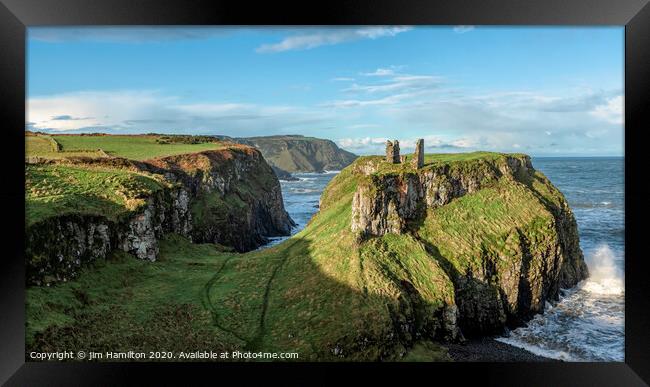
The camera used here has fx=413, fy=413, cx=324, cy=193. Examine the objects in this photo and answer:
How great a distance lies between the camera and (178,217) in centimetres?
2836

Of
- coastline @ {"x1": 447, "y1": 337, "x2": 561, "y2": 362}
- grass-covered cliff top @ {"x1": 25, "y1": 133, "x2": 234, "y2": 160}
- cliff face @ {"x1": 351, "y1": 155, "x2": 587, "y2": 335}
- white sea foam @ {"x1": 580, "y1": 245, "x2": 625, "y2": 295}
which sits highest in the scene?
grass-covered cliff top @ {"x1": 25, "y1": 133, "x2": 234, "y2": 160}

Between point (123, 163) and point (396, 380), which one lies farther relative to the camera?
point (123, 163)

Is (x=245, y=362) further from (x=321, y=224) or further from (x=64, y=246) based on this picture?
(x=321, y=224)

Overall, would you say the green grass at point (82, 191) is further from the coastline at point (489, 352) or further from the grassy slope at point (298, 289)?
the coastline at point (489, 352)

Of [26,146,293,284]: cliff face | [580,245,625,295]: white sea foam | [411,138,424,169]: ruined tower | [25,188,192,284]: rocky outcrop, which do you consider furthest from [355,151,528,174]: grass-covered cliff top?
[26,146,293,284]: cliff face

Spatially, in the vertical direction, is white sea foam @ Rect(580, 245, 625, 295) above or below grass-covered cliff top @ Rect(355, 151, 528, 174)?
below

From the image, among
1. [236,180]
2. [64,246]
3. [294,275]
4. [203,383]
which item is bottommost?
[203,383]

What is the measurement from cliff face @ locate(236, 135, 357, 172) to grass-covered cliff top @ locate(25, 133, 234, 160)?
11781 mm

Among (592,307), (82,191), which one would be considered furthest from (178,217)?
(592,307)

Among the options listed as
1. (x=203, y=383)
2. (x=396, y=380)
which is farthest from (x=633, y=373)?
(x=203, y=383)

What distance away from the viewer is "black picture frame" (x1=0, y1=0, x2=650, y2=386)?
39.3 ft

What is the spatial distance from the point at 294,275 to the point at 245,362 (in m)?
7.15

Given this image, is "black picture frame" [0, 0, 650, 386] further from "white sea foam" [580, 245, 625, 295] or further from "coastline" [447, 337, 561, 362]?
"white sea foam" [580, 245, 625, 295]

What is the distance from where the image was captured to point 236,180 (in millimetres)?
45281
